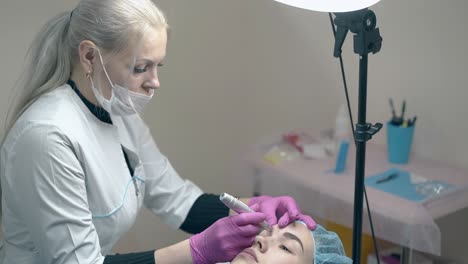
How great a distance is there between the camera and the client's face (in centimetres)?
138

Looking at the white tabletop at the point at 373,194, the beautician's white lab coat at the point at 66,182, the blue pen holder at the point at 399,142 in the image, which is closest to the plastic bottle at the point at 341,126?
the white tabletop at the point at 373,194

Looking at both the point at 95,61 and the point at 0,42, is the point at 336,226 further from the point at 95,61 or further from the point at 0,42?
the point at 0,42

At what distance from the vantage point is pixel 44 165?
54.2 inches

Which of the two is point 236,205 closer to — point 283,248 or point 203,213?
point 283,248

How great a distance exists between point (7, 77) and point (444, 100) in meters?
1.42

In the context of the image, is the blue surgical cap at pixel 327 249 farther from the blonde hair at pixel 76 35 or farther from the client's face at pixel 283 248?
the blonde hair at pixel 76 35

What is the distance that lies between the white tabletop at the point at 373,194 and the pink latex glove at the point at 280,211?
37cm

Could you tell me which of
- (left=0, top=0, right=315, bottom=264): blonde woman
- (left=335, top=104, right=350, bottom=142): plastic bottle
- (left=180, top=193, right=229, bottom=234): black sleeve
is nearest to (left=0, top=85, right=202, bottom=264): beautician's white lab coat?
(left=0, top=0, right=315, bottom=264): blonde woman

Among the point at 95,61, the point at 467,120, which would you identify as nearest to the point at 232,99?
the point at 467,120

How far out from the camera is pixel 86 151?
4.88 feet

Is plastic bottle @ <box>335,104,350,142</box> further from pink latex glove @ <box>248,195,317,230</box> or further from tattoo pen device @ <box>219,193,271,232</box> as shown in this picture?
tattoo pen device @ <box>219,193,271,232</box>

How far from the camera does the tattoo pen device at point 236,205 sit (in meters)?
1.37

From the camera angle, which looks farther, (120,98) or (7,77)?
(7,77)

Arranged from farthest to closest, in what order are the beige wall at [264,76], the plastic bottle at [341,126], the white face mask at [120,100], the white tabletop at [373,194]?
the plastic bottle at [341,126], the beige wall at [264,76], the white tabletop at [373,194], the white face mask at [120,100]
